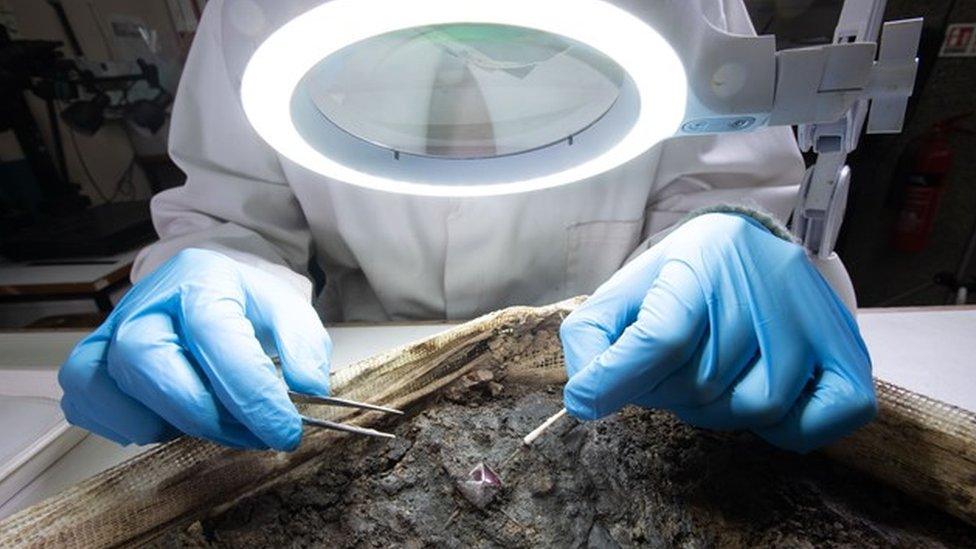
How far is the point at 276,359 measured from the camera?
712 millimetres

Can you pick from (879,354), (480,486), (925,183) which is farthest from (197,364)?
(925,183)

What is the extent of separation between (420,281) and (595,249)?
0.37 metres

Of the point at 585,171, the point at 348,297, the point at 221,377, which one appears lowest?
the point at 348,297

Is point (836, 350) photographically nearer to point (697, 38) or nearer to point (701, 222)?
point (701, 222)

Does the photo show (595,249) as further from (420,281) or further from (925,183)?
(925,183)

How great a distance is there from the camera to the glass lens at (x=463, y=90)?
0.32 metres

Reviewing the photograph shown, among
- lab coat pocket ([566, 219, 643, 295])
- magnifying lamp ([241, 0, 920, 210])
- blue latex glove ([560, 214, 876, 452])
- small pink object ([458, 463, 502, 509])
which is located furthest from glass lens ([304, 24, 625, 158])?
lab coat pocket ([566, 219, 643, 295])

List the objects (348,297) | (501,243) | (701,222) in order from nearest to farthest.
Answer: (701,222) → (501,243) → (348,297)

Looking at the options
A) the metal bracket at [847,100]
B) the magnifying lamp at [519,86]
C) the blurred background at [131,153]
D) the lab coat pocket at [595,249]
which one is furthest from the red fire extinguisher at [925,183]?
the magnifying lamp at [519,86]

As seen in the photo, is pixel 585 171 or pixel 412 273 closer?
pixel 585 171

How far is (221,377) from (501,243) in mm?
548

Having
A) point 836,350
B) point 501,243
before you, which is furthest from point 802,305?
point 501,243

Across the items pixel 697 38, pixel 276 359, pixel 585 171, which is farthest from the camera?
pixel 276 359

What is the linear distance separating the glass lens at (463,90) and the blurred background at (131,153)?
62.0 inches
